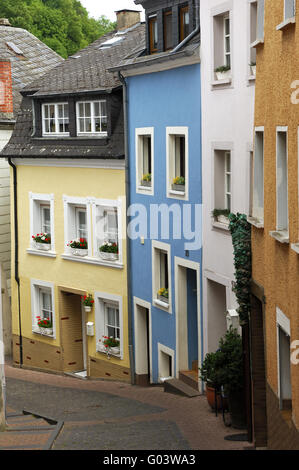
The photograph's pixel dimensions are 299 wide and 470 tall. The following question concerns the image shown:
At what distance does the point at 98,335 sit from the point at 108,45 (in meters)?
9.65

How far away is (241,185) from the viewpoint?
58.7 ft

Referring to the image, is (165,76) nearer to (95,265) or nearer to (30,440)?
(95,265)

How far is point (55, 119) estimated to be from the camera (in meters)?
27.0

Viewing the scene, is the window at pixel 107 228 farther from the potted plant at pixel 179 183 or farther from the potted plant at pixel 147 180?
the potted plant at pixel 179 183

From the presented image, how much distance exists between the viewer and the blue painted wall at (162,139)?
20.4 metres

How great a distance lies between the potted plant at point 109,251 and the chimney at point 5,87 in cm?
792

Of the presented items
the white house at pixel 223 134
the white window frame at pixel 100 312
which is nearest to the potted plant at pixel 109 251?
the white window frame at pixel 100 312

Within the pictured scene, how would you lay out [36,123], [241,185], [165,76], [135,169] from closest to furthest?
[241,185]
[165,76]
[135,169]
[36,123]

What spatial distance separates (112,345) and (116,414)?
5.38 meters

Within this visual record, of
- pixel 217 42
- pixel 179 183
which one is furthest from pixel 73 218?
pixel 217 42

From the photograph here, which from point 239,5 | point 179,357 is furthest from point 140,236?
point 239,5

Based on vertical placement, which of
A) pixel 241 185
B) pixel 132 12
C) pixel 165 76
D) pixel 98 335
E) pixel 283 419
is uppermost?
pixel 132 12

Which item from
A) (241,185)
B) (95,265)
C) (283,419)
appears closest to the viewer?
(283,419)

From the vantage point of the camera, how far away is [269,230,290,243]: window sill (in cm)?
1187
